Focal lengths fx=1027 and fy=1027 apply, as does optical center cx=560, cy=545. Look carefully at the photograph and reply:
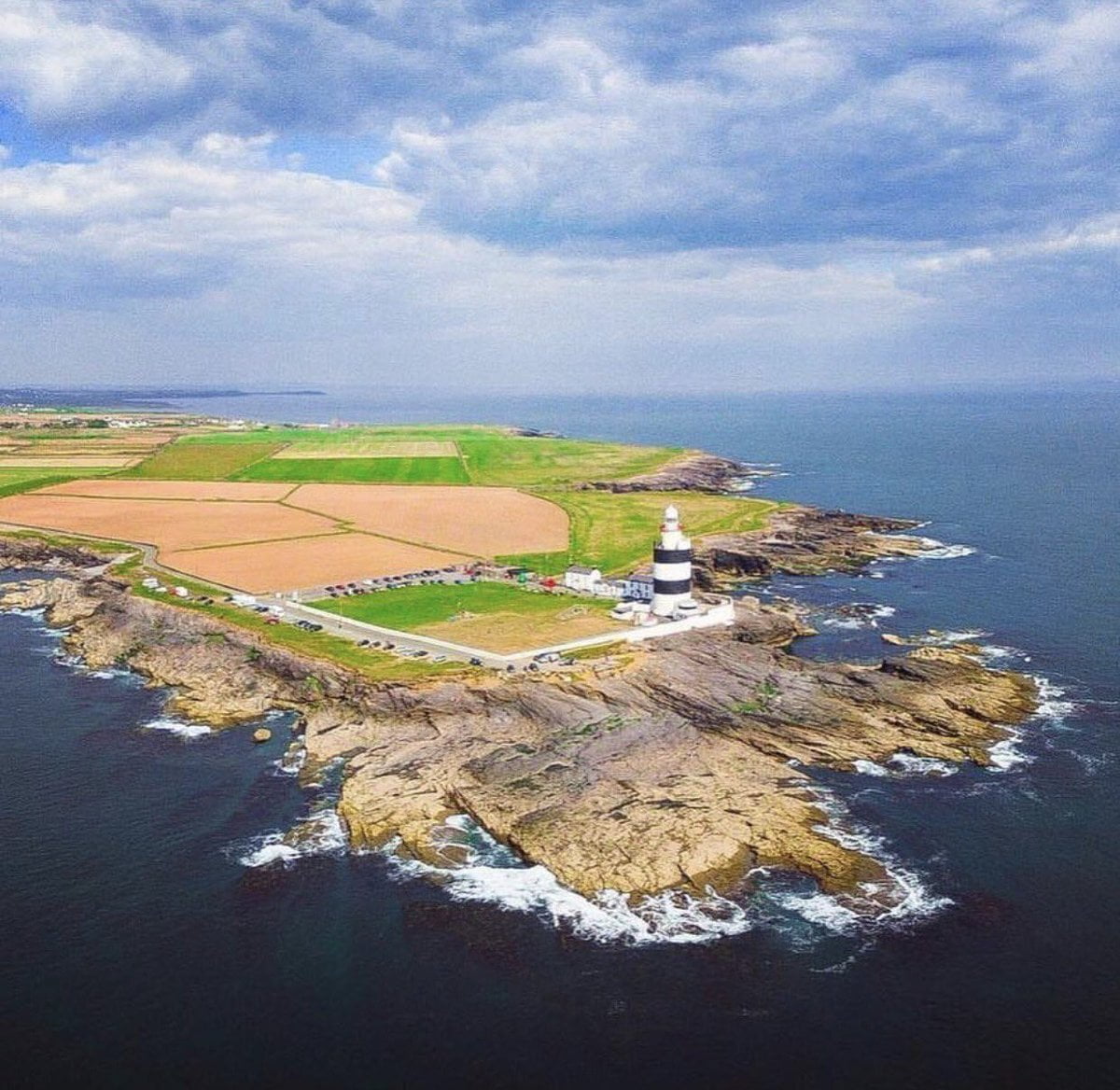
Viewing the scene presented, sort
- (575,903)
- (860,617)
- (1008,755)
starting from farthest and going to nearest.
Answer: (860,617) → (1008,755) → (575,903)

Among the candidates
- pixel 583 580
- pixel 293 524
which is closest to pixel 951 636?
pixel 583 580

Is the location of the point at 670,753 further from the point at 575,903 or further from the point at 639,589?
the point at 639,589

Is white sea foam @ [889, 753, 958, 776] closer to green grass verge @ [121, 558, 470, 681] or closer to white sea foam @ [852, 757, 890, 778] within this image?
white sea foam @ [852, 757, 890, 778]

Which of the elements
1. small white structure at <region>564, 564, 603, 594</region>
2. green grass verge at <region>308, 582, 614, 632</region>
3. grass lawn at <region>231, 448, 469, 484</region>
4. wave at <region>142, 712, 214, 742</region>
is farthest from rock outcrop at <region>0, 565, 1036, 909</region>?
grass lawn at <region>231, 448, 469, 484</region>

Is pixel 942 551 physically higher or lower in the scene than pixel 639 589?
lower

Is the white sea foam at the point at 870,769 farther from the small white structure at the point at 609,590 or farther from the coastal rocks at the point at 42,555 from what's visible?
the coastal rocks at the point at 42,555

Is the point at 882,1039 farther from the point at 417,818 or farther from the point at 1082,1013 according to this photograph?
the point at 417,818
